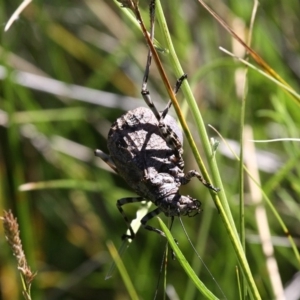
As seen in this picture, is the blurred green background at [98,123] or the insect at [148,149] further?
the blurred green background at [98,123]

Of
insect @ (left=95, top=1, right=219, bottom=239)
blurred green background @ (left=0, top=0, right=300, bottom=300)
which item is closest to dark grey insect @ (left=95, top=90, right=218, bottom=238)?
insect @ (left=95, top=1, right=219, bottom=239)

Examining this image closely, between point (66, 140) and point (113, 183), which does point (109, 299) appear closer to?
point (113, 183)

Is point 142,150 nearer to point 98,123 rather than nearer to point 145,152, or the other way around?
point 145,152

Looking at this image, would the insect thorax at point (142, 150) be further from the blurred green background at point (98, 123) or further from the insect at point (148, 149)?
the blurred green background at point (98, 123)

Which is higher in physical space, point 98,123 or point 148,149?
point 148,149

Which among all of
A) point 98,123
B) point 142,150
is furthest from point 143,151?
point 98,123

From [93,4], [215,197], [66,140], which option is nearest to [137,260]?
[66,140]

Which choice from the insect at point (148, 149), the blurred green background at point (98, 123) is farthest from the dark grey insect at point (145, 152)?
the blurred green background at point (98, 123)

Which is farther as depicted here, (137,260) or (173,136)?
(137,260)
